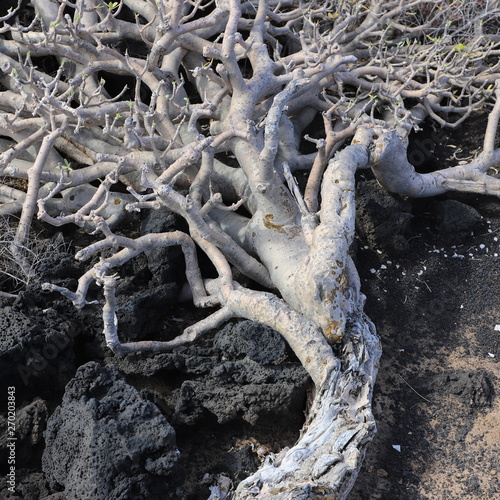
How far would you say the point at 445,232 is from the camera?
14.2ft

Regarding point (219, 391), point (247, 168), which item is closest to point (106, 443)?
point (219, 391)

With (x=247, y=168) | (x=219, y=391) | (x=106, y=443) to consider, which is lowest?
(x=219, y=391)

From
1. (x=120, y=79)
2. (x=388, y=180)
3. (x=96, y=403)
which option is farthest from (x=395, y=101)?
(x=96, y=403)

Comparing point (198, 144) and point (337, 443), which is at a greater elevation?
point (198, 144)

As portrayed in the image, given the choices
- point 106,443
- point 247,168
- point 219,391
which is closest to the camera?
point 106,443

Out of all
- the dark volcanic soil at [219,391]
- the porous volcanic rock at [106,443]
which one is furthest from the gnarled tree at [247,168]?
the porous volcanic rock at [106,443]

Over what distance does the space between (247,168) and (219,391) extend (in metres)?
1.31

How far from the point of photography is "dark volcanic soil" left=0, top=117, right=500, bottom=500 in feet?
9.12

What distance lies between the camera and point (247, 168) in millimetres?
3750

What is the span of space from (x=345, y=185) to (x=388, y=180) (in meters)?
0.65

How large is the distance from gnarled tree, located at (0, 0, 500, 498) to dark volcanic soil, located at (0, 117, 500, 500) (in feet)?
0.59

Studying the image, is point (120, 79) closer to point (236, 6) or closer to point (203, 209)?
point (236, 6)

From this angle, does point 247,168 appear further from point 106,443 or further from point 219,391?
point 106,443

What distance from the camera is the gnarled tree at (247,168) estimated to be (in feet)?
10.3
